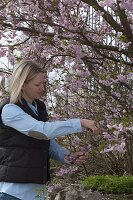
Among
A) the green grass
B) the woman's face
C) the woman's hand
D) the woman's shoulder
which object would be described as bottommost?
the green grass

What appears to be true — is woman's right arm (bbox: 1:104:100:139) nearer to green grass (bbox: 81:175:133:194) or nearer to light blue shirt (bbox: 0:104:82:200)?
light blue shirt (bbox: 0:104:82:200)

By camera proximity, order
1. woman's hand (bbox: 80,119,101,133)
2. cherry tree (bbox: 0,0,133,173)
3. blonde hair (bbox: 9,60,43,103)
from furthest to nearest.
A: 1. cherry tree (bbox: 0,0,133,173)
2. blonde hair (bbox: 9,60,43,103)
3. woman's hand (bbox: 80,119,101,133)

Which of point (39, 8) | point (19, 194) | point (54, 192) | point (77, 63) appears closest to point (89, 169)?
point (54, 192)

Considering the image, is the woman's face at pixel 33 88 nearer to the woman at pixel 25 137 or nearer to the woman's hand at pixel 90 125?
the woman at pixel 25 137

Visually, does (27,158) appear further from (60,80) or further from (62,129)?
(60,80)

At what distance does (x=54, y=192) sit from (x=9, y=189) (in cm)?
232

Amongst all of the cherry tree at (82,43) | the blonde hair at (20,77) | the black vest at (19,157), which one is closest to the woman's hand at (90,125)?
the black vest at (19,157)

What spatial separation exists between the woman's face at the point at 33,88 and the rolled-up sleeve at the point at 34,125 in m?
0.18

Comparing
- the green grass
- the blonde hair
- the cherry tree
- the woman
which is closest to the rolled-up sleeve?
the woman

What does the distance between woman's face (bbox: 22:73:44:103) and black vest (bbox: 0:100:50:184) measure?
11 centimetres

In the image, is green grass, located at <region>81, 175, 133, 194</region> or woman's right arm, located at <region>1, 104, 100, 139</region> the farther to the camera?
green grass, located at <region>81, 175, 133, 194</region>

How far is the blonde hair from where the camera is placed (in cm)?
294

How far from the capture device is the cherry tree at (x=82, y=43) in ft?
13.1

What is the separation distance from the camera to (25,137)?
2902 millimetres
